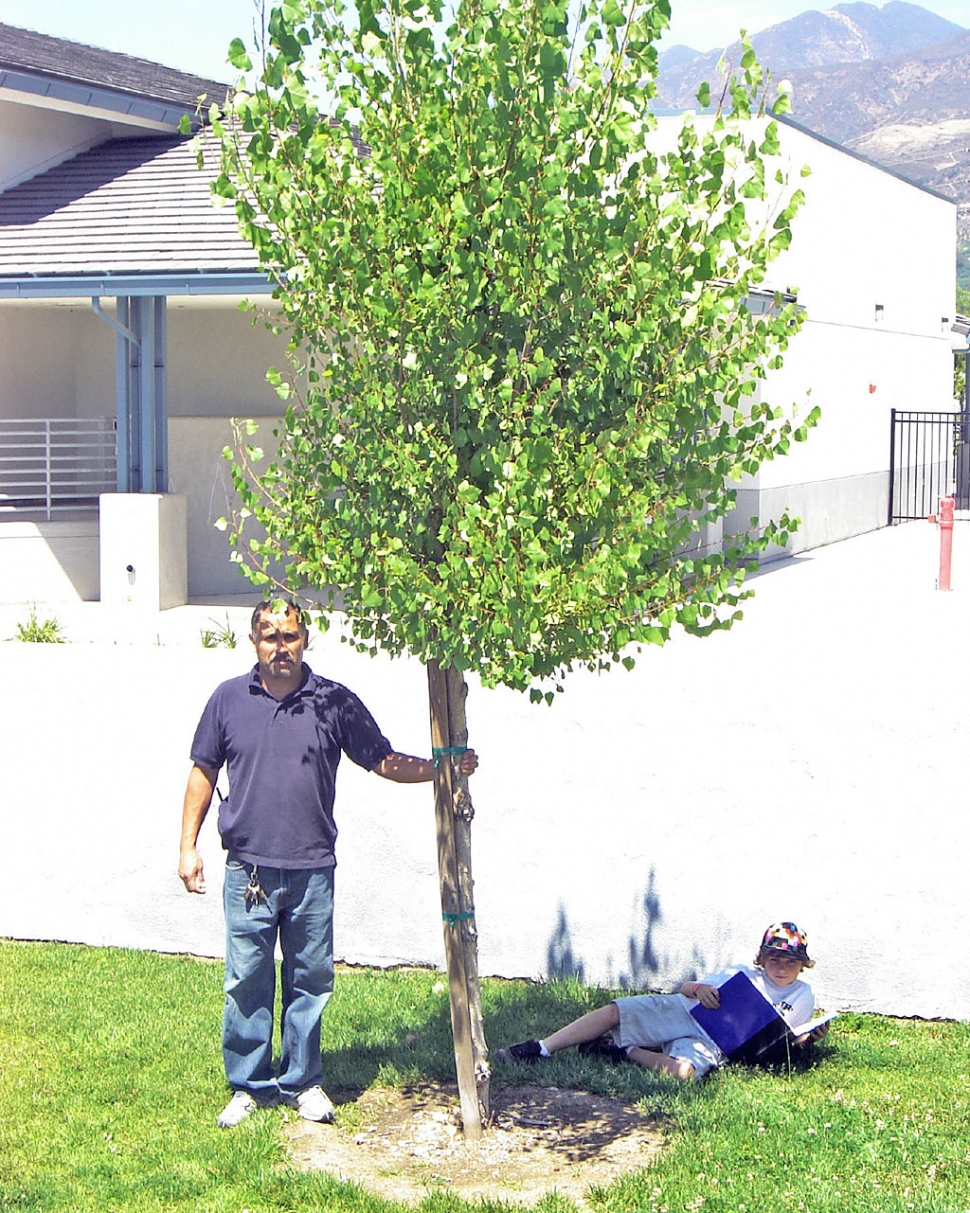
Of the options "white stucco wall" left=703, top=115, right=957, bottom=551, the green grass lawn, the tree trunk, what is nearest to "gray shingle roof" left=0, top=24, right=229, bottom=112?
"white stucco wall" left=703, top=115, right=957, bottom=551

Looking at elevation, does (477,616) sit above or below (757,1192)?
above

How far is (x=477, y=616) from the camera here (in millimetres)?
4957

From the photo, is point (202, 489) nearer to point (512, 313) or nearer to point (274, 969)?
point (274, 969)

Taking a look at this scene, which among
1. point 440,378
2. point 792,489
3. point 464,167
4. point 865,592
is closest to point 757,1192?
point 440,378

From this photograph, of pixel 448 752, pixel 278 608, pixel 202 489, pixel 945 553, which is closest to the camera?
pixel 278 608

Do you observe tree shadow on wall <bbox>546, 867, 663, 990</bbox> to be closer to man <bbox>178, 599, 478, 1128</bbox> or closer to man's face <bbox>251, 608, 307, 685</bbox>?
man <bbox>178, 599, 478, 1128</bbox>

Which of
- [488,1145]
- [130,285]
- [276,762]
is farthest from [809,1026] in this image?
[130,285]

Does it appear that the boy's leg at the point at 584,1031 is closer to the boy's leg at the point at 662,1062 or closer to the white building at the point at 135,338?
the boy's leg at the point at 662,1062

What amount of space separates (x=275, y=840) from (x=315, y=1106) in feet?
3.16

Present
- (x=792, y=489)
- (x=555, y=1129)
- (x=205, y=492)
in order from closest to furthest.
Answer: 1. (x=555, y=1129)
2. (x=205, y=492)
3. (x=792, y=489)

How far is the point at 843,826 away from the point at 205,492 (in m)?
11.0

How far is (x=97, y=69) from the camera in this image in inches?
765

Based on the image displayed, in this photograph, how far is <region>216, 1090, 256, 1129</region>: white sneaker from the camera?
562cm

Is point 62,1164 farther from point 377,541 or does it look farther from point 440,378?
point 440,378
